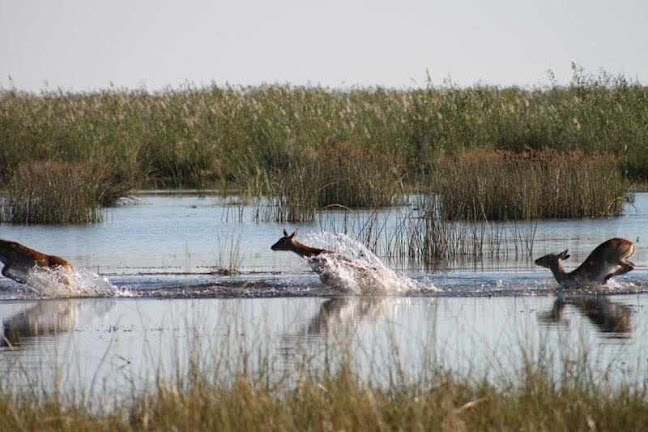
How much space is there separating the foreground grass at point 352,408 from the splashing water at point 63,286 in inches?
290

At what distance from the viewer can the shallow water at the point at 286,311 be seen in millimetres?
10180

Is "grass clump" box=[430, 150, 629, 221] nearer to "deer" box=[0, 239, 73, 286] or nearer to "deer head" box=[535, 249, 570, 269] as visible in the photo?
"deer head" box=[535, 249, 570, 269]

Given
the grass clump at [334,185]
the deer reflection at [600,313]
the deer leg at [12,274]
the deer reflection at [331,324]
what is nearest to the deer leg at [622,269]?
the deer reflection at [600,313]

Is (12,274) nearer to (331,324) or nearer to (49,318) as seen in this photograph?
(49,318)

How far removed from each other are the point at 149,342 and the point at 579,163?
14.6 metres

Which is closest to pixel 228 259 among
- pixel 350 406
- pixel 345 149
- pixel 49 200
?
pixel 49 200

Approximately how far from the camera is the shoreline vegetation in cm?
2448

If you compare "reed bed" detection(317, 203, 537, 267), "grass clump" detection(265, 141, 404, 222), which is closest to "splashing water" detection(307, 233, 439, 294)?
"reed bed" detection(317, 203, 537, 267)

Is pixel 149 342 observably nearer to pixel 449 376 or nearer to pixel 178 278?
pixel 449 376

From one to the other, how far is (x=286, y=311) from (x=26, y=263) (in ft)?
11.9

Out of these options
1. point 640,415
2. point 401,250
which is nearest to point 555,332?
point 640,415

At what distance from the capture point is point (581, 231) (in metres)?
22.6

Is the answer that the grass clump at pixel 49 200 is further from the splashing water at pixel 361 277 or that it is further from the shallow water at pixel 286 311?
the splashing water at pixel 361 277

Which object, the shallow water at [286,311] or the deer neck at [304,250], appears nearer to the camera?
the shallow water at [286,311]
